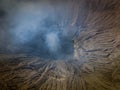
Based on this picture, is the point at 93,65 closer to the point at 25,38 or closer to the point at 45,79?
the point at 45,79

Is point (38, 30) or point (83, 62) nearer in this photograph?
point (83, 62)

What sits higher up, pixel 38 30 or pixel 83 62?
pixel 38 30

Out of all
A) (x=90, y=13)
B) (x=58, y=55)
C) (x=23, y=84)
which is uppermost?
(x=90, y=13)

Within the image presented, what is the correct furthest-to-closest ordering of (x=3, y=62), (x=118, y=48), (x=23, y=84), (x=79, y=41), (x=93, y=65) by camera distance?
(x=79, y=41) → (x=118, y=48) → (x=93, y=65) → (x=3, y=62) → (x=23, y=84)

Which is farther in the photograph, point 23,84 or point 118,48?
point 118,48

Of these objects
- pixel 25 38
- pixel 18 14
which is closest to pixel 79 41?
pixel 25 38

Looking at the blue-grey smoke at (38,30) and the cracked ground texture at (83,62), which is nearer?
the cracked ground texture at (83,62)

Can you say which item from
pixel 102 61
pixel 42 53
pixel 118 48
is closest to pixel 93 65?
pixel 102 61

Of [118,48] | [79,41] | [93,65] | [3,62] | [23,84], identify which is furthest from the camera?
[79,41]

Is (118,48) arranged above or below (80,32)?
below

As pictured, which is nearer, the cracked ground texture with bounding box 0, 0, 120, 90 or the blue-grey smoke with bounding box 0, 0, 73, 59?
the cracked ground texture with bounding box 0, 0, 120, 90
